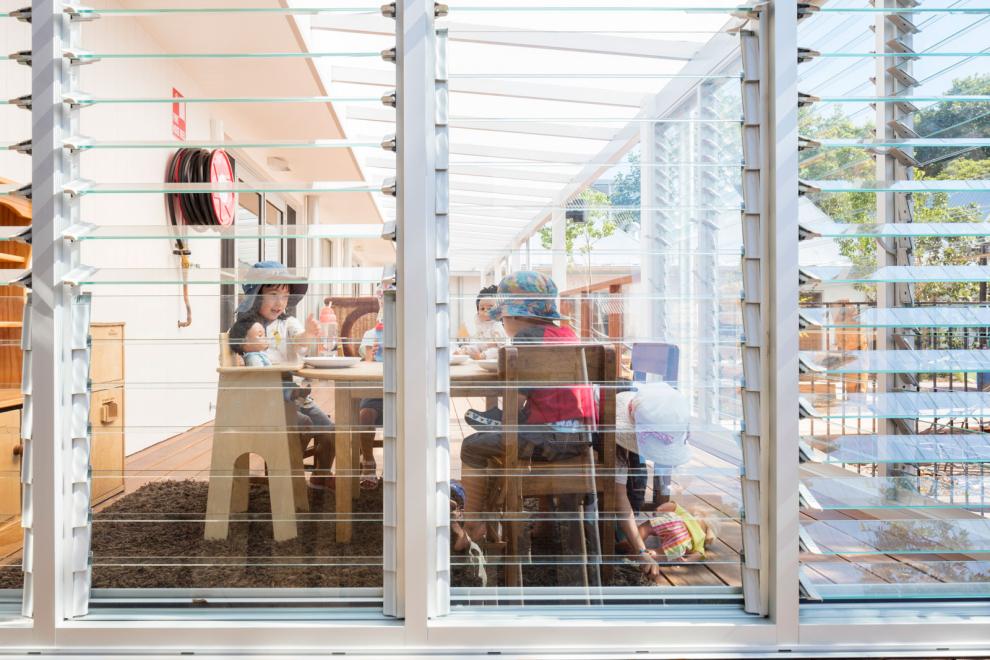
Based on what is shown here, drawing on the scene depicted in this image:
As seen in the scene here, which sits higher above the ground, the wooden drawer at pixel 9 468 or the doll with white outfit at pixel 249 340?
the doll with white outfit at pixel 249 340

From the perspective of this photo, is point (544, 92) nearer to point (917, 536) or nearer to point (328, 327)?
point (328, 327)

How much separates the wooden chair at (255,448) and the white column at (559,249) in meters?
0.64

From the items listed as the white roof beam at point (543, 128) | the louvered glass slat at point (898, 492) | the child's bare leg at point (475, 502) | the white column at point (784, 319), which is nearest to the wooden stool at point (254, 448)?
the child's bare leg at point (475, 502)

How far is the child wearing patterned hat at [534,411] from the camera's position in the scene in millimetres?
1404

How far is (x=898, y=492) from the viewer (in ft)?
4.77

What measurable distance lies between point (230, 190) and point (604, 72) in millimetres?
871

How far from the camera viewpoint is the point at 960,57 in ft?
4.71

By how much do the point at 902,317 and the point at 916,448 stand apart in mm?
304

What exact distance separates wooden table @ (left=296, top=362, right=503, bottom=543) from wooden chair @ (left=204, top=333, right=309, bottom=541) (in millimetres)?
81

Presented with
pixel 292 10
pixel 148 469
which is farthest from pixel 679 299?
pixel 148 469

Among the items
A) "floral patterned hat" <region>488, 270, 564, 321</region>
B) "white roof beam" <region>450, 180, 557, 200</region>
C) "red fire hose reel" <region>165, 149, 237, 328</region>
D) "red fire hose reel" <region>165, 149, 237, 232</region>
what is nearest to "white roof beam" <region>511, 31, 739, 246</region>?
"white roof beam" <region>450, 180, 557, 200</region>

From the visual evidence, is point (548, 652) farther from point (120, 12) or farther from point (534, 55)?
point (120, 12)

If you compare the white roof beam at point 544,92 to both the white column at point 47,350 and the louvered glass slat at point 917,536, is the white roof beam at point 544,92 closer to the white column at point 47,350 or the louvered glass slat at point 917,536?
the white column at point 47,350

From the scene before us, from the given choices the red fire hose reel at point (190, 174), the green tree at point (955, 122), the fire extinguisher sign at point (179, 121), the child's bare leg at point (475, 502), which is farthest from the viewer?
the fire extinguisher sign at point (179, 121)
